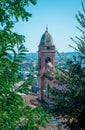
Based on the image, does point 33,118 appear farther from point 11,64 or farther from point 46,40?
point 46,40

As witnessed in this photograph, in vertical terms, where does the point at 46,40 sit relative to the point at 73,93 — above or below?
above

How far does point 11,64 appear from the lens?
5.28 metres

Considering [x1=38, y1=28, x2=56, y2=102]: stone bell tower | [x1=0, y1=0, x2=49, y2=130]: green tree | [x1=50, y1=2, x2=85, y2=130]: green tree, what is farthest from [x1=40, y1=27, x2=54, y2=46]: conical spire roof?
[x1=0, y1=0, x2=49, y2=130]: green tree

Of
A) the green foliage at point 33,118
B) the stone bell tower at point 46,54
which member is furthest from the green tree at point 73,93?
the stone bell tower at point 46,54

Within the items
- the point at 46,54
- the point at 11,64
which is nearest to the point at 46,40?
the point at 46,54

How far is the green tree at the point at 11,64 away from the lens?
515 cm

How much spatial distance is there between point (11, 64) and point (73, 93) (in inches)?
208

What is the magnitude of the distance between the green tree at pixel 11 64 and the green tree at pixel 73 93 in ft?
15.6

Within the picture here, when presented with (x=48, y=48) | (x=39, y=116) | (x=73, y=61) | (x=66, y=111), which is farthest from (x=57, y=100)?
(x=48, y=48)

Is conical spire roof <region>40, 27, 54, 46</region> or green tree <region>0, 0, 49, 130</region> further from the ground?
conical spire roof <region>40, 27, 54, 46</region>

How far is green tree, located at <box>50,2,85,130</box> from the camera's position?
33.1 ft

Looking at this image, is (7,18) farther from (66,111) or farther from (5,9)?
(66,111)

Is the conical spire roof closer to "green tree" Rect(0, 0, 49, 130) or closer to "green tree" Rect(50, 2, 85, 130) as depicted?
"green tree" Rect(50, 2, 85, 130)

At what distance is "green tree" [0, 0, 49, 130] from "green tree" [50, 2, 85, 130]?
15.6 feet
